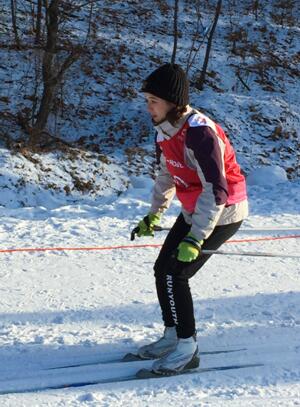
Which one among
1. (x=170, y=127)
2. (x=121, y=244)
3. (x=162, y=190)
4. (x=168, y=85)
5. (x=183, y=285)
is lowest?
(x=121, y=244)

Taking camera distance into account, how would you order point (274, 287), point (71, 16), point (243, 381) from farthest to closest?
point (71, 16)
point (274, 287)
point (243, 381)

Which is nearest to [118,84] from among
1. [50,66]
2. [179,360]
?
[50,66]

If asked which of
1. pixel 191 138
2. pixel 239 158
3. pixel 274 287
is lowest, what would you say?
pixel 239 158

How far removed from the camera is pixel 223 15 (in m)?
17.9

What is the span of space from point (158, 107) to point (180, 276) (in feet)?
3.13

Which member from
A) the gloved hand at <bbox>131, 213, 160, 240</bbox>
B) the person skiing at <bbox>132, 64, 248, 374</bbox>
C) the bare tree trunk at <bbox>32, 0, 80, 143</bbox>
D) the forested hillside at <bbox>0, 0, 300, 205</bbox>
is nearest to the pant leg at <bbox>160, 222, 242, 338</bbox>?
the person skiing at <bbox>132, 64, 248, 374</bbox>

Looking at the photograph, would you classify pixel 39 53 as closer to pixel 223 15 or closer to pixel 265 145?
pixel 265 145

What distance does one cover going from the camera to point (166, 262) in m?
3.20

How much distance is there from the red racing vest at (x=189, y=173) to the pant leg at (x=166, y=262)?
174 millimetres

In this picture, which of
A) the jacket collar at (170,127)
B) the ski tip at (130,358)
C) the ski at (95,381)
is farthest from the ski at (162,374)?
the jacket collar at (170,127)

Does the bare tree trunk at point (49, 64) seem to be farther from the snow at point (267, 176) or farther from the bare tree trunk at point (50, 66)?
the snow at point (267, 176)

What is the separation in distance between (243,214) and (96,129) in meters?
8.63

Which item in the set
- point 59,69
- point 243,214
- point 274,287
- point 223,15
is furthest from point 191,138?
point 223,15

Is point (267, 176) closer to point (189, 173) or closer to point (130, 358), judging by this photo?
point (130, 358)
